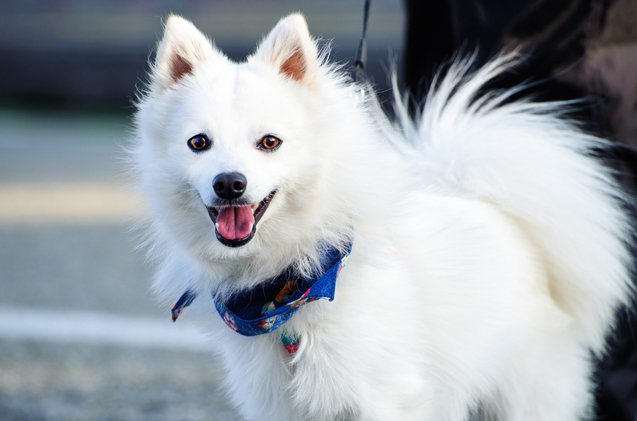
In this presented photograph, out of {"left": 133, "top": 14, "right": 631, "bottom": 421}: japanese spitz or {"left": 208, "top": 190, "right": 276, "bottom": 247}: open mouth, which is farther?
{"left": 133, "top": 14, "right": 631, "bottom": 421}: japanese spitz

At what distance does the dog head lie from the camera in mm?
2488

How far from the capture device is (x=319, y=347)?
2.62 metres

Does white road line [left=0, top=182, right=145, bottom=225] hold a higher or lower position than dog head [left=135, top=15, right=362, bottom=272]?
lower

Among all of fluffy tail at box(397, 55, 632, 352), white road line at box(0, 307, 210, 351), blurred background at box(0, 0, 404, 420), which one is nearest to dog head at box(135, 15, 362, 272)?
blurred background at box(0, 0, 404, 420)

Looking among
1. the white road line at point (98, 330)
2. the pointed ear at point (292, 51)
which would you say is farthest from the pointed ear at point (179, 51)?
the white road line at point (98, 330)

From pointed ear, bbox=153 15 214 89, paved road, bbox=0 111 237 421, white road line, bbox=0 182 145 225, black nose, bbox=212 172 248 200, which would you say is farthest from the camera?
white road line, bbox=0 182 145 225

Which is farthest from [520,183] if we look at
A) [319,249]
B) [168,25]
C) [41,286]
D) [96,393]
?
[41,286]

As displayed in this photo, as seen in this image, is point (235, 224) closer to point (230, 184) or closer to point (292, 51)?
point (230, 184)

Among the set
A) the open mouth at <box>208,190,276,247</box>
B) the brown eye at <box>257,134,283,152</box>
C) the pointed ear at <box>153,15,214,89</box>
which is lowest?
the open mouth at <box>208,190,276,247</box>

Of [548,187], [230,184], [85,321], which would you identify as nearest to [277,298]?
[230,184]

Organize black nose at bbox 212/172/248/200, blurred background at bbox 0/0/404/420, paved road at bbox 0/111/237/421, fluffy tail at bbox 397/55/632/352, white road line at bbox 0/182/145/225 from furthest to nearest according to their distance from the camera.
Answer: white road line at bbox 0/182/145/225 < blurred background at bbox 0/0/404/420 < paved road at bbox 0/111/237/421 < fluffy tail at bbox 397/55/632/352 < black nose at bbox 212/172/248/200

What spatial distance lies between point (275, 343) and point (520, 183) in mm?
1073

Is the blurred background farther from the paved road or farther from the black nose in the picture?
the black nose

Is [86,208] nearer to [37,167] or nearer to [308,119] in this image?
[37,167]
